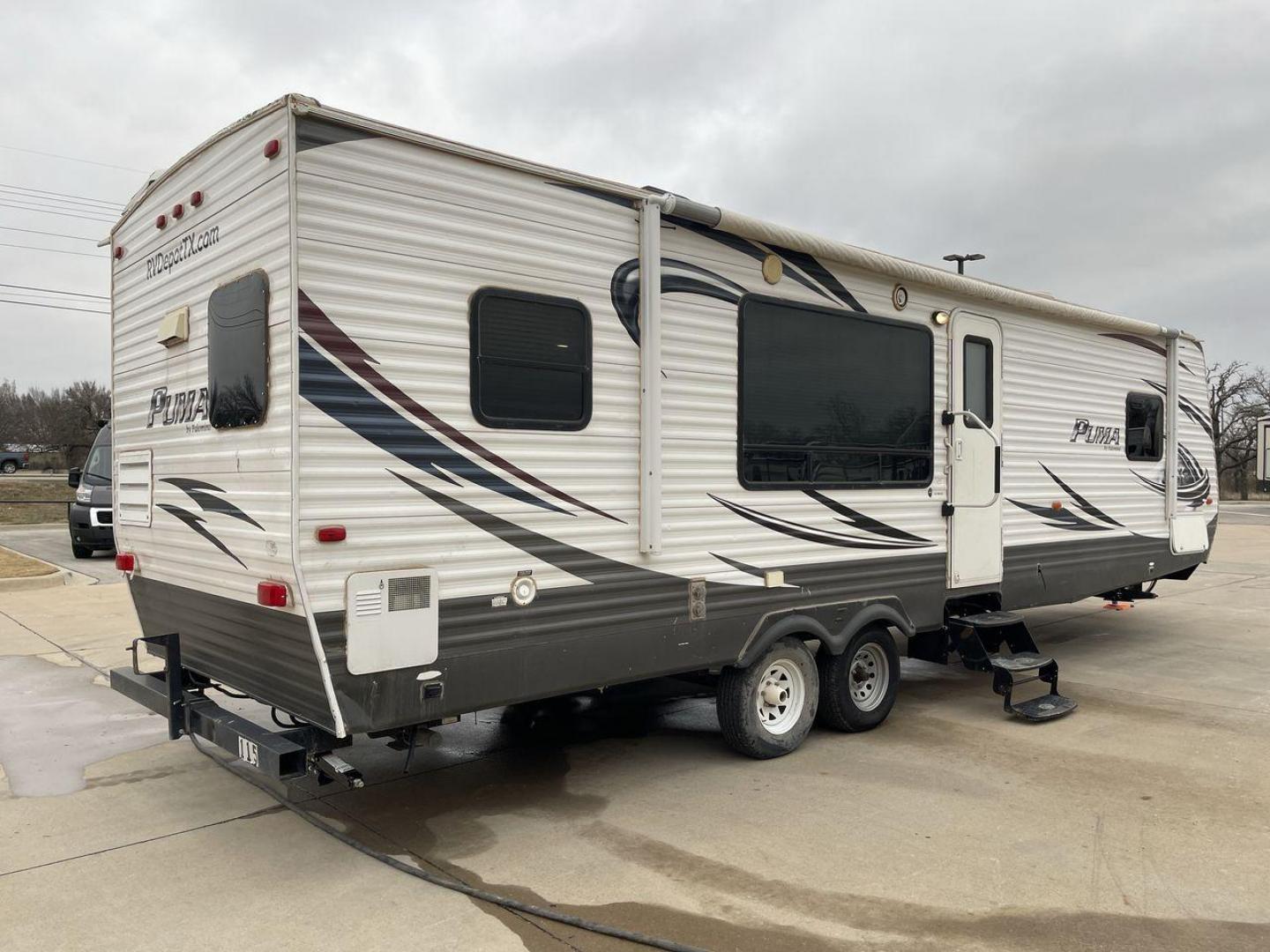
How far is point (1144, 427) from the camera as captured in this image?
9023 mm

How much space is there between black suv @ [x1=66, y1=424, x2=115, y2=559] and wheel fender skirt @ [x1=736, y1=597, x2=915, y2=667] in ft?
44.4

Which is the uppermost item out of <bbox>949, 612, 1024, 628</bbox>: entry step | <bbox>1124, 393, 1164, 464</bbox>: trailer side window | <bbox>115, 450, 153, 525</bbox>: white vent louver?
<bbox>1124, 393, 1164, 464</bbox>: trailer side window

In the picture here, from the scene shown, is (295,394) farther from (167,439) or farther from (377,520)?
(167,439)

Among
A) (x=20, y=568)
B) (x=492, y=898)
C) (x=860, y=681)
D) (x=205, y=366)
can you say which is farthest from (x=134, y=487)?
(x=20, y=568)

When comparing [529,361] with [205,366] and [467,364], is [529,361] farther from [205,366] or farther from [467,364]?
[205,366]

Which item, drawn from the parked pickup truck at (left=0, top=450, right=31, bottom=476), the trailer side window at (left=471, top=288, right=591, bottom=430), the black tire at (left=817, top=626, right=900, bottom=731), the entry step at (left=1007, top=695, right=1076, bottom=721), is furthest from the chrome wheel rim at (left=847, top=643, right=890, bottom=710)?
the parked pickup truck at (left=0, top=450, right=31, bottom=476)

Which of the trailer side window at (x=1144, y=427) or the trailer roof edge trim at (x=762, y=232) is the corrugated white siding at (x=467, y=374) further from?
the trailer side window at (x=1144, y=427)

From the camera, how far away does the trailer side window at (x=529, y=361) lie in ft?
14.4

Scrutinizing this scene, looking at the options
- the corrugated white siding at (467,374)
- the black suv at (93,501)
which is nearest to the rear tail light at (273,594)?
the corrugated white siding at (467,374)

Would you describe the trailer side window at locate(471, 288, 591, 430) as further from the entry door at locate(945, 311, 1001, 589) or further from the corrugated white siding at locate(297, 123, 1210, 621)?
the entry door at locate(945, 311, 1001, 589)

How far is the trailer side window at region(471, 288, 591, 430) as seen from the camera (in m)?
4.40

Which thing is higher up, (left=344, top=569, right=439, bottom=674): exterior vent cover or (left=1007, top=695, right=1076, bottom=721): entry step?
(left=344, top=569, right=439, bottom=674): exterior vent cover

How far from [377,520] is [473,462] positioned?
1.74 ft

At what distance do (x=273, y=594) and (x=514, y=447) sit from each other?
1.23 meters
